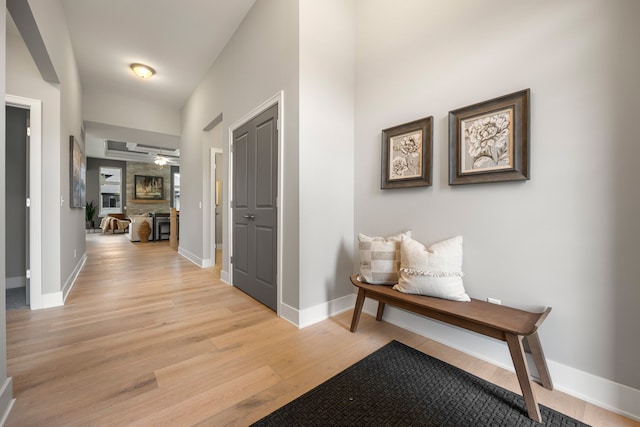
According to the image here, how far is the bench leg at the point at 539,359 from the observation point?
140 cm

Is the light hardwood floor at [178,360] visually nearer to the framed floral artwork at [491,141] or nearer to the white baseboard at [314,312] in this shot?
the white baseboard at [314,312]

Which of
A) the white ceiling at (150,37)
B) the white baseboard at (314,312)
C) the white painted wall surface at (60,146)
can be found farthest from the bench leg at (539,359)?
the white painted wall surface at (60,146)

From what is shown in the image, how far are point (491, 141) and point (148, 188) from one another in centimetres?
1226

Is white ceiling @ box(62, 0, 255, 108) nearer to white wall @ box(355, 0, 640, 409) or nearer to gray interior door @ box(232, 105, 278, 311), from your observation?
gray interior door @ box(232, 105, 278, 311)

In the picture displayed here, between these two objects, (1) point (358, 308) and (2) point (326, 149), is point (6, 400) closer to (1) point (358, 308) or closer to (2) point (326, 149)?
(1) point (358, 308)

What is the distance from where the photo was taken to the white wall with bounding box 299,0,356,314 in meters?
2.26

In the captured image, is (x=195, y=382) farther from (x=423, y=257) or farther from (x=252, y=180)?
(x=252, y=180)

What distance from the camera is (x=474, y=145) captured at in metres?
1.78

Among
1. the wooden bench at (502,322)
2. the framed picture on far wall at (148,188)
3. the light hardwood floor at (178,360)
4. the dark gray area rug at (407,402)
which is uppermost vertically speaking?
the framed picture on far wall at (148,188)

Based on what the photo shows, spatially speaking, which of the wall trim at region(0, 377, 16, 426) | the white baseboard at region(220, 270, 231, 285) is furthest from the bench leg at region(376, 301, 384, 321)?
the wall trim at region(0, 377, 16, 426)

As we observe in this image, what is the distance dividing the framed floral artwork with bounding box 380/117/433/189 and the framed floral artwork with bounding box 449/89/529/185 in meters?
0.19

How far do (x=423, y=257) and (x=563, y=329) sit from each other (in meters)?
0.80

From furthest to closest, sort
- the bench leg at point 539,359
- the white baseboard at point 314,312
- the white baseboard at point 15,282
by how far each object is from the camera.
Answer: the white baseboard at point 15,282 → the white baseboard at point 314,312 → the bench leg at point 539,359

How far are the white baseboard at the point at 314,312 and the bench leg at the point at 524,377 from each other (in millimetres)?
1430
